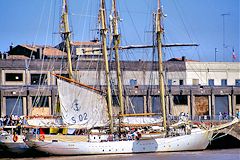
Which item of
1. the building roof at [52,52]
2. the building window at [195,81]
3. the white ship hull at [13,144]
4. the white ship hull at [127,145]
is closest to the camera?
the white ship hull at [127,145]

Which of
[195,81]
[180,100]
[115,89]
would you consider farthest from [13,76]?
[195,81]

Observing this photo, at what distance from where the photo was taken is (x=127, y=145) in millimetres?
60562

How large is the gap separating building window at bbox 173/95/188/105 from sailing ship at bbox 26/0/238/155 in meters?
16.1

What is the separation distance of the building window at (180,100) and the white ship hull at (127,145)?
17.6m

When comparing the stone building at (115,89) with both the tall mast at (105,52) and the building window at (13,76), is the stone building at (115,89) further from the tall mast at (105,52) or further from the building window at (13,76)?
the tall mast at (105,52)

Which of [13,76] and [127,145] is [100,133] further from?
[13,76]

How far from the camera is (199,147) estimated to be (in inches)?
2516

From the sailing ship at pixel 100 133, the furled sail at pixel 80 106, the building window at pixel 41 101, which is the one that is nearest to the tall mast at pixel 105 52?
the sailing ship at pixel 100 133

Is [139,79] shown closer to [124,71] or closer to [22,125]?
[124,71]

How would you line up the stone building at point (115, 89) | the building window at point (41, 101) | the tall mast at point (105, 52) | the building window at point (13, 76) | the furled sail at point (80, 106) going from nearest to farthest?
1. the furled sail at point (80, 106)
2. the tall mast at point (105, 52)
3. the building window at point (41, 101)
4. the stone building at point (115, 89)
5. the building window at point (13, 76)

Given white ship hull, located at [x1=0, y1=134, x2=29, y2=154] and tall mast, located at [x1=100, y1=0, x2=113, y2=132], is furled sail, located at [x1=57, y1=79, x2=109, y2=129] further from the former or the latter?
white ship hull, located at [x1=0, y1=134, x2=29, y2=154]

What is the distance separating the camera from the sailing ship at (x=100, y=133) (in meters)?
59.7

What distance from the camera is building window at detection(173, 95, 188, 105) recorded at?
81.1m

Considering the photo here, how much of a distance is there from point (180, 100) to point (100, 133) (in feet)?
71.0
